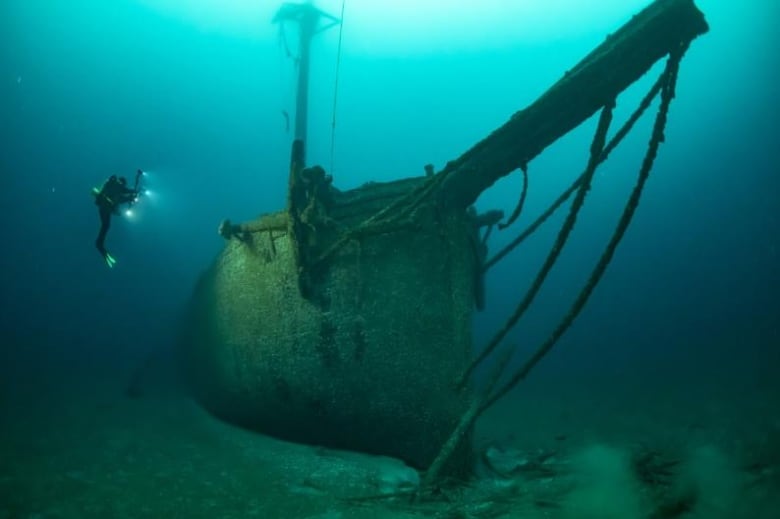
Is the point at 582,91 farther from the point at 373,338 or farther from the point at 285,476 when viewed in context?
the point at 285,476

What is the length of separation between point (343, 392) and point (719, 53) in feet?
185

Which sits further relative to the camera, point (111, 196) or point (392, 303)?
point (111, 196)

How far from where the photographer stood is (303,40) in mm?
14523

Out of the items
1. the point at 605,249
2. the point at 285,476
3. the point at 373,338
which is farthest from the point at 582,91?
the point at 285,476

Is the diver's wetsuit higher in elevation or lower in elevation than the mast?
lower

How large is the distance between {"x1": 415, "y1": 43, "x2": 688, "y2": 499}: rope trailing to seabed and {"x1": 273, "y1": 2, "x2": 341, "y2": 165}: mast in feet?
38.2

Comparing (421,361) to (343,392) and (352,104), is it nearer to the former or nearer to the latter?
(343,392)

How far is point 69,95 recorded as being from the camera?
35.1m

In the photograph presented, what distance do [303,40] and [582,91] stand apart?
1385 centimetres

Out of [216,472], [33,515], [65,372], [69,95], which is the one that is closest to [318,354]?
[216,472]

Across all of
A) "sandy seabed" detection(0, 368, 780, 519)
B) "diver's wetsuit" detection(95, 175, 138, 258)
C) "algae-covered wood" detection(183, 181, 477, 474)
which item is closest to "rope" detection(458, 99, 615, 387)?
"algae-covered wood" detection(183, 181, 477, 474)

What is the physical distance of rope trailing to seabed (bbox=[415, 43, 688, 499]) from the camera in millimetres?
2723

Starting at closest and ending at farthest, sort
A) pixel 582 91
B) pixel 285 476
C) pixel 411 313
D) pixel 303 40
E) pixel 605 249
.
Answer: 1. pixel 605 249
2. pixel 582 91
3. pixel 285 476
4. pixel 411 313
5. pixel 303 40

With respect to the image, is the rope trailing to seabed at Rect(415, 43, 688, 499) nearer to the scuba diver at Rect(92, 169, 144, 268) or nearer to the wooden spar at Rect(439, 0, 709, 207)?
the wooden spar at Rect(439, 0, 709, 207)
